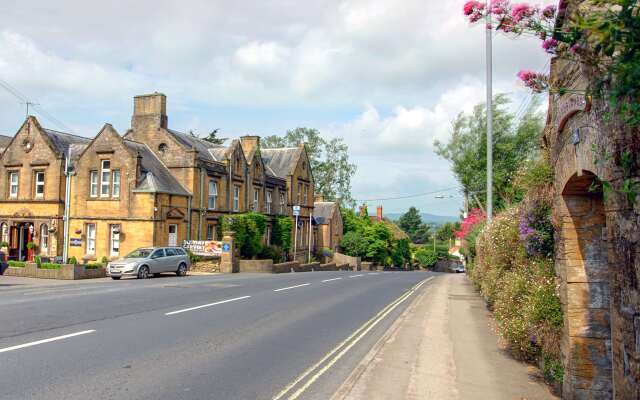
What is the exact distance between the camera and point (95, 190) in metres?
33.0

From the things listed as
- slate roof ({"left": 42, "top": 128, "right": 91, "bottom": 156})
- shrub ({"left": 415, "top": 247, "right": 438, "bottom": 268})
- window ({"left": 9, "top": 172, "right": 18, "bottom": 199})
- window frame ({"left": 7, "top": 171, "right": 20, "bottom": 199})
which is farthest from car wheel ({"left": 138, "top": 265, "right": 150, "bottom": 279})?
shrub ({"left": 415, "top": 247, "right": 438, "bottom": 268})

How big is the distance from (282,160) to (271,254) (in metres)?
12.6

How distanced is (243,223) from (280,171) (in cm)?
1354

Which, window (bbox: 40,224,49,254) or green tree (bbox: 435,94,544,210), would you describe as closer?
green tree (bbox: 435,94,544,210)

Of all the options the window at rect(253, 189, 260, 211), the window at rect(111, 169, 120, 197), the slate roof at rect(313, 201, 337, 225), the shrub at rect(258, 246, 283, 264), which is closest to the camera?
the window at rect(111, 169, 120, 197)

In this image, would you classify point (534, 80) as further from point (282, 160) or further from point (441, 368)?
point (282, 160)

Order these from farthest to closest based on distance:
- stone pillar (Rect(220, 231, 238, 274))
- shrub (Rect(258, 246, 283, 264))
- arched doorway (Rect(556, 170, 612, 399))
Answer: shrub (Rect(258, 246, 283, 264)), stone pillar (Rect(220, 231, 238, 274)), arched doorway (Rect(556, 170, 612, 399))

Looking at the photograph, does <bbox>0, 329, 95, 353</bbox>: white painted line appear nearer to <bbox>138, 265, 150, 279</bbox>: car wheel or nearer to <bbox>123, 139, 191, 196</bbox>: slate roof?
<bbox>138, 265, 150, 279</bbox>: car wheel

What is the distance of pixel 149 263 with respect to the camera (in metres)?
25.5

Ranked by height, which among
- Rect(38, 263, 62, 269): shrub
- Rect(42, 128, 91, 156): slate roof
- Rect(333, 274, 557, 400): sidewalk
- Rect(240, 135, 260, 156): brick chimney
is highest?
Rect(240, 135, 260, 156): brick chimney

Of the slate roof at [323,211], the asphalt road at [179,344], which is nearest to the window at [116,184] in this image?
the asphalt road at [179,344]

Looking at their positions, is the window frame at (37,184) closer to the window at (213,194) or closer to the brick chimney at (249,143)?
the window at (213,194)

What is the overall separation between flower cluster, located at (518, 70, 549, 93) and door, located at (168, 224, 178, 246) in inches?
1176

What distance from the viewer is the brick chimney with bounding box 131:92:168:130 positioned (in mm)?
36625
